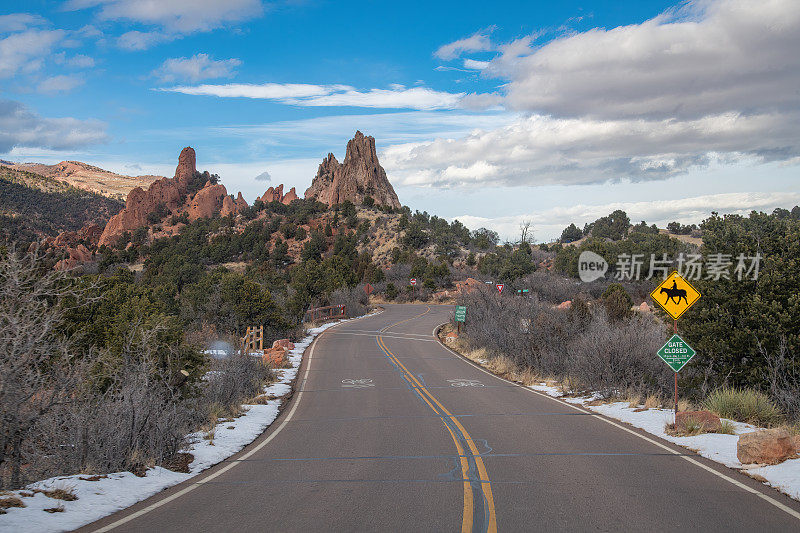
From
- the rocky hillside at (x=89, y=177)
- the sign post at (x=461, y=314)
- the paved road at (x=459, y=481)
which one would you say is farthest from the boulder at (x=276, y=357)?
the rocky hillside at (x=89, y=177)

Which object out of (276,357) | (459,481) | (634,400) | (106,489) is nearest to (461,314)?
(276,357)

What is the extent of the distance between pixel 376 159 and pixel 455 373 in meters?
99.1

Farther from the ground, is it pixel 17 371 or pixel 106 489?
pixel 17 371

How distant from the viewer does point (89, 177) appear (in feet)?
538

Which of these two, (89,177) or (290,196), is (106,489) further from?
(89,177)

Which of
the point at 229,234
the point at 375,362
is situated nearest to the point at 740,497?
the point at 375,362

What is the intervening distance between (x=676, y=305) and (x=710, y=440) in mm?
2716

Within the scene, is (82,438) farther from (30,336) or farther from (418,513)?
(418,513)

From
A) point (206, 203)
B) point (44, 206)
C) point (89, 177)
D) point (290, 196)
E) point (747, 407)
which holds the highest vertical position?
point (89, 177)

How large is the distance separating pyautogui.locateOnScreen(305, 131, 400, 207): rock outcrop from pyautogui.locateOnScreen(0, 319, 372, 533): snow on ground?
98.2 metres

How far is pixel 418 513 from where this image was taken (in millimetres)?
6023

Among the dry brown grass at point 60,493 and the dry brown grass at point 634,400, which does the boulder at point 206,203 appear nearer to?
the dry brown grass at point 634,400

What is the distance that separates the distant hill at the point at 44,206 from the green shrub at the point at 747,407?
75040 mm

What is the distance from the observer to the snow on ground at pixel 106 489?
212 inches
